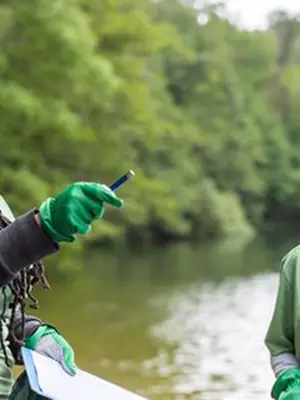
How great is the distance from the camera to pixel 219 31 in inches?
1666

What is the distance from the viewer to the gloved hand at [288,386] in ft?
7.63

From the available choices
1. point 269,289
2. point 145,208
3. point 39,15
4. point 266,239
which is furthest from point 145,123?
point 266,239

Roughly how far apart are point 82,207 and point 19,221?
16 cm

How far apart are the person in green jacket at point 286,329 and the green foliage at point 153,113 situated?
493 inches

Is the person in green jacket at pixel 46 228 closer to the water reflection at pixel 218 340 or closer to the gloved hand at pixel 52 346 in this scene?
the gloved hand at pixel 52 346

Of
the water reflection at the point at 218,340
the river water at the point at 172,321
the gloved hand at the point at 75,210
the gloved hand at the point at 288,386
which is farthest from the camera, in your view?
the river water at the point at 172,321

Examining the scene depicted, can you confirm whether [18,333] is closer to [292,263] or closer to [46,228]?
[46,228]

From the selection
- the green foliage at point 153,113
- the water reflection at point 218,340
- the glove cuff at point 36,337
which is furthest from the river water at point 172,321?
the glove cuff at point 36,337

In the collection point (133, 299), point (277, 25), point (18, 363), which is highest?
point (277, 25)

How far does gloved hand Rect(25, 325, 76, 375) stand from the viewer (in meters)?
2.36

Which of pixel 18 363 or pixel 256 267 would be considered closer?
pixel 18 363

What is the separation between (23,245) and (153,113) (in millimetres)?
21393

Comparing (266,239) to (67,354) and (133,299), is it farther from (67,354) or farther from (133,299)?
(67,354)

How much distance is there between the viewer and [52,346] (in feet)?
7.89
